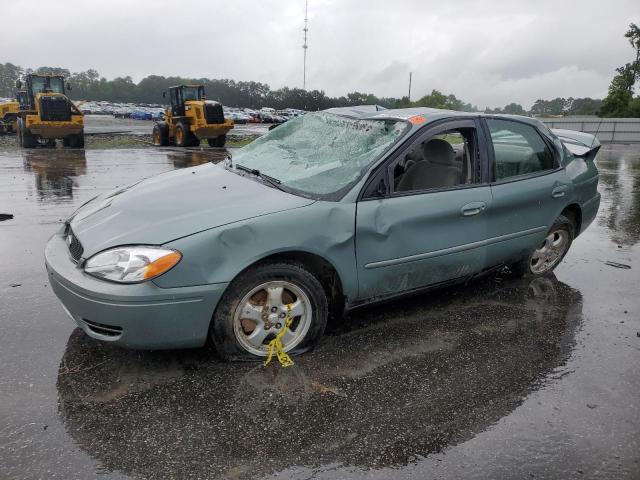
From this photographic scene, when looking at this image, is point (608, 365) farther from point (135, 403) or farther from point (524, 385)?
point (135, 403)

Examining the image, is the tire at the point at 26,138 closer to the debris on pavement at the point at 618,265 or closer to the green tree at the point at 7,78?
the debris on pavement at the point at 618,265

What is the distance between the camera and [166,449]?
7.79ft

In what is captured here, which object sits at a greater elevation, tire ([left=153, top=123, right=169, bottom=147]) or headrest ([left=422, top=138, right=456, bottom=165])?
headrest ([left=422, top=138, right=456, bottom=165])

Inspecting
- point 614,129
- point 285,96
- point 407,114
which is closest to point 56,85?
point 407,114

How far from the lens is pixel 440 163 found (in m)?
4.12

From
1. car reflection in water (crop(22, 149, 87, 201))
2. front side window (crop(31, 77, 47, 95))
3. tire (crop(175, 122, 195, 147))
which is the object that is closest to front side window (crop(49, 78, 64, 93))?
front side window (crop(31, 77, 47, 95))

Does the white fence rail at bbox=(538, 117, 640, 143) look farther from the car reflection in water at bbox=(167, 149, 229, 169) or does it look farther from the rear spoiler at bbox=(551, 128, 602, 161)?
the rear spoiler at bbox=(551, 128, 602, 161)

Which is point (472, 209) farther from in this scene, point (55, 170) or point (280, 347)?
point (55, 170)

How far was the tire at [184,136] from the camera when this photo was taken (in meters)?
20.6

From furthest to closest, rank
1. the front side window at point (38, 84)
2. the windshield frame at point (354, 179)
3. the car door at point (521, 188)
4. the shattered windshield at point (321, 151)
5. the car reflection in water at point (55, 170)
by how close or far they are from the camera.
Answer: the front side window at point (38, 84)
the car reflection in water at point (55, 170)
the car door at point (521, 188)
the shattered windshield at point (321, 151)
the windshield frame at point (354, 179)

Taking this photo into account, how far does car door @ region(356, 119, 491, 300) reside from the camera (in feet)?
11.0

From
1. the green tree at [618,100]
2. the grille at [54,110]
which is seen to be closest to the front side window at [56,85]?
the grille at [54,110]

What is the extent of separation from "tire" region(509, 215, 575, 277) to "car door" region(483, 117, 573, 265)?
0.21m

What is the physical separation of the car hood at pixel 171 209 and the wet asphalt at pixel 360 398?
0.75m
